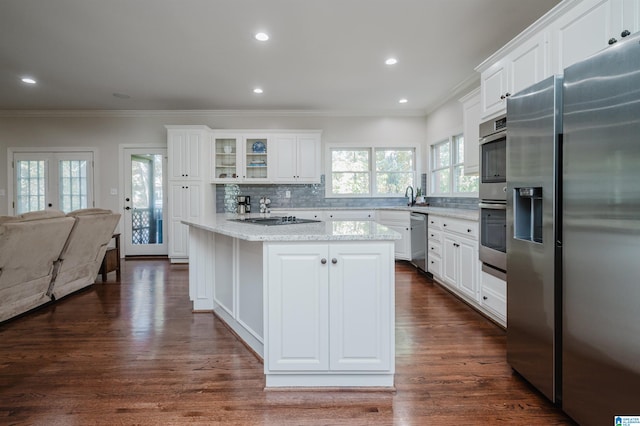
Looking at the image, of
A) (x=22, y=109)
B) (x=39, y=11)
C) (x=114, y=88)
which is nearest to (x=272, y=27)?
(x=39, y=11)

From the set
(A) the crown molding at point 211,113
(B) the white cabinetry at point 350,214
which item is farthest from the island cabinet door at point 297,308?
(A) the crown molding at point 211,113

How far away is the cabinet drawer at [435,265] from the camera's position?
153 inches

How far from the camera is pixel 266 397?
5.78 feet

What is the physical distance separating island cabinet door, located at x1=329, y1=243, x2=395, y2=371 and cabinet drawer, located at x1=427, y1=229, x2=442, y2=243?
233cm

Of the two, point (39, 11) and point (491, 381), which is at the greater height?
point (39, 11)

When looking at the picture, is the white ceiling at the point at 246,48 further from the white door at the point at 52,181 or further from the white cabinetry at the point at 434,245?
the white cabinetry at the point at 434,245

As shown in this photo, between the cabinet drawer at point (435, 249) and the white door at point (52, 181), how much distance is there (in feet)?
19.2

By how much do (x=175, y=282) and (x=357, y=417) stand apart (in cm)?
338

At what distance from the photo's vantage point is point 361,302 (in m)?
1.80

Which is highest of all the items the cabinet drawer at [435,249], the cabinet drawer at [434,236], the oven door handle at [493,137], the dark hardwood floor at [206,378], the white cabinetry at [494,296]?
the oven door handle at [493,137]

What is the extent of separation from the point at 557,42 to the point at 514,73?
0.45m

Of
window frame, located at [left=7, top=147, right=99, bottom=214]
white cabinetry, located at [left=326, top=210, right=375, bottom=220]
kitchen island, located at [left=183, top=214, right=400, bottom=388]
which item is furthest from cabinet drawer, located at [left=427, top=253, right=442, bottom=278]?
window frame, located at [left=7, top=147, right=99, bottom=214]

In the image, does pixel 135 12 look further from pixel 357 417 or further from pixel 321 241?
pixel 357 417

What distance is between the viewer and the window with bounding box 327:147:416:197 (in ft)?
19.8
